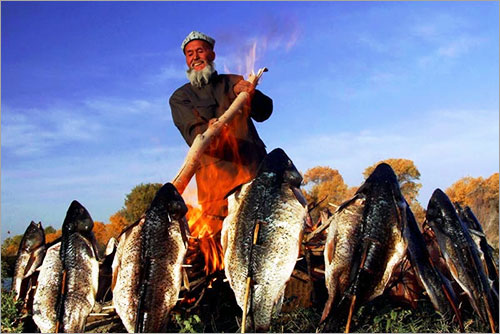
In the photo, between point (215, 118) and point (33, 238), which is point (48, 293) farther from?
point (215, 118)

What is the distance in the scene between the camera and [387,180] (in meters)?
4.45

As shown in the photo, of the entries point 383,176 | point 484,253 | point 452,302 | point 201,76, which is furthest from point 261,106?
point 452,302

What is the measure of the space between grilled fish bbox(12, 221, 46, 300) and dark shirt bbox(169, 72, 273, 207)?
219 cm

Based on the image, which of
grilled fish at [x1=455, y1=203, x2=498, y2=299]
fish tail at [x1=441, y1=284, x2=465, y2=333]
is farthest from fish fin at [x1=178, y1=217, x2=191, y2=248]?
grilled fish at [x1=455, y1=203, x2=498, y2=299]

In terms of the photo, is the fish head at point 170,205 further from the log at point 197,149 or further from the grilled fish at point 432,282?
the grilled fish at point 432,282

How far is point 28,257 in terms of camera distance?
6160mm

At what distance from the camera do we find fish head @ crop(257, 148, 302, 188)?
4500mm

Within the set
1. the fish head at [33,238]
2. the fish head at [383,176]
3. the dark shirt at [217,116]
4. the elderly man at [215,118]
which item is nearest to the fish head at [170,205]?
the fish head at [383,176]

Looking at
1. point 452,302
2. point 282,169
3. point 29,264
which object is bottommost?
point 452,302

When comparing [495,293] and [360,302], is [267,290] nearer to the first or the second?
[360,302]

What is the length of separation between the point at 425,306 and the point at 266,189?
265cm

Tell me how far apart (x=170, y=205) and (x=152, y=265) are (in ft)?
1.90

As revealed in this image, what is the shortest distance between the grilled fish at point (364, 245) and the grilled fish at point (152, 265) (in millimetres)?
→ 1362

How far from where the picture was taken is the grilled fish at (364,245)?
402cm
